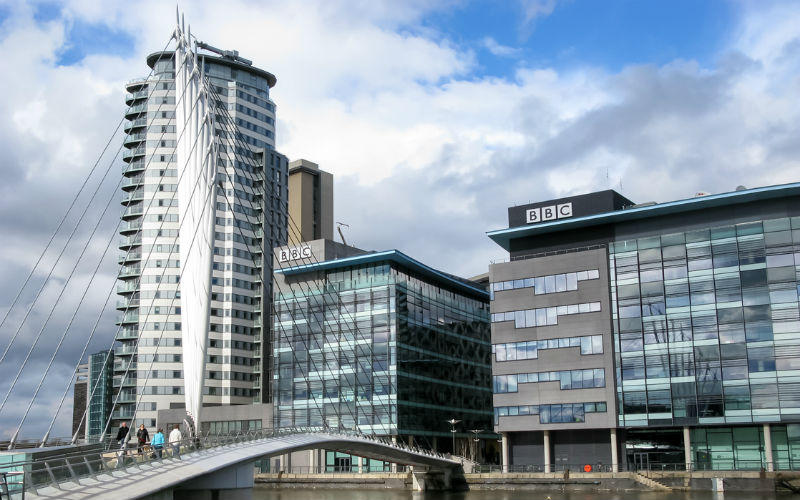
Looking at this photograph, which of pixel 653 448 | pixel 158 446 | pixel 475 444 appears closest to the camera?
pixel 158 446

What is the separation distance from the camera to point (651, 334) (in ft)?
287

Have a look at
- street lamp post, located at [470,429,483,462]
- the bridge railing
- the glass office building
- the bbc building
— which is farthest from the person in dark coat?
street lamp post, located at [470,429,483,462]

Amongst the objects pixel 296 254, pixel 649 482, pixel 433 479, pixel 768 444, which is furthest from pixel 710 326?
pixel 296 254

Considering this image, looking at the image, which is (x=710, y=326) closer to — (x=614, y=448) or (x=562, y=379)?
(x=614, y=448)

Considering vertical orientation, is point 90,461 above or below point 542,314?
below

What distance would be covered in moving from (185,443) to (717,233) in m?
58.2

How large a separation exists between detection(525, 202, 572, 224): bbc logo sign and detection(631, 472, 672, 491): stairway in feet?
93.5

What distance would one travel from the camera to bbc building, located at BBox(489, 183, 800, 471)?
81.8m

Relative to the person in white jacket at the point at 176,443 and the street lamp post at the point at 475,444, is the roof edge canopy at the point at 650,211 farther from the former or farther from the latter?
the person in white jacket at the point at 176,443

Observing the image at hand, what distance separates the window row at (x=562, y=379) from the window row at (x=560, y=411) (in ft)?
5.81

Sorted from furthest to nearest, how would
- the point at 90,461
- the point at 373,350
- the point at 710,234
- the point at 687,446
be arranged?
the point at 373,350
the point at 710,234
the point at 687,446
the point at 90,461

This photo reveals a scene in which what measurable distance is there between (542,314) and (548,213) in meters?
11.4

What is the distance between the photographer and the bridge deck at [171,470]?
111ft

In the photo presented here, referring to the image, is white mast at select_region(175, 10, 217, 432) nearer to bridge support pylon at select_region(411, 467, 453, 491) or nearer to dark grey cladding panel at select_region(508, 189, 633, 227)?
bridge support pylon at select_region(411, 467, 453, 491)
